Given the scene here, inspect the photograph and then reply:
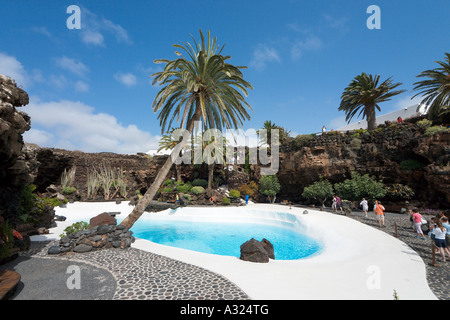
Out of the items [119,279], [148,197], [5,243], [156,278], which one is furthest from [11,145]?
[148,197]

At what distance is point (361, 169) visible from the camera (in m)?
20.2

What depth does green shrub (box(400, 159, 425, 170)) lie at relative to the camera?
680 inches

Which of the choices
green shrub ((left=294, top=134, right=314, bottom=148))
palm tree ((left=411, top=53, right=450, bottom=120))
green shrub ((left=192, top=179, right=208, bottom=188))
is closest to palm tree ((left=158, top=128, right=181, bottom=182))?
green shrub ((left=192, top=179, right=208, bottom=188))

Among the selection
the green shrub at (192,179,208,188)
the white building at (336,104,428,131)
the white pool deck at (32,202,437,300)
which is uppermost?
the white building at (336,104,428,131)

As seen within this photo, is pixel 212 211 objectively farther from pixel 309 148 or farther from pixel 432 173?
pixel 432 173

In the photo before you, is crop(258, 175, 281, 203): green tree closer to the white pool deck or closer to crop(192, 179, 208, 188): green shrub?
crop(192, 179, 208, 188): green shrub

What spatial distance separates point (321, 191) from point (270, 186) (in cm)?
618

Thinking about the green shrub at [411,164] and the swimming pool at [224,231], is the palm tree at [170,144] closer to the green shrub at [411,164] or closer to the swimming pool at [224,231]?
the swimming pool at [224,231]

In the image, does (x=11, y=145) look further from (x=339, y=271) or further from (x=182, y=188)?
(x=182, y=188)

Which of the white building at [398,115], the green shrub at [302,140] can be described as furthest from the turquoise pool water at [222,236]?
the white building at [398,115]

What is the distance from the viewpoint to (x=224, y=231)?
15445 millimetres

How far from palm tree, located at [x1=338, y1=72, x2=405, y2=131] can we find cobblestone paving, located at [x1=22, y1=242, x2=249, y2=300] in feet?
96.3

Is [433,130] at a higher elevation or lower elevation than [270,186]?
→ higher

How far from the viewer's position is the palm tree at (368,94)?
82.0 ft
